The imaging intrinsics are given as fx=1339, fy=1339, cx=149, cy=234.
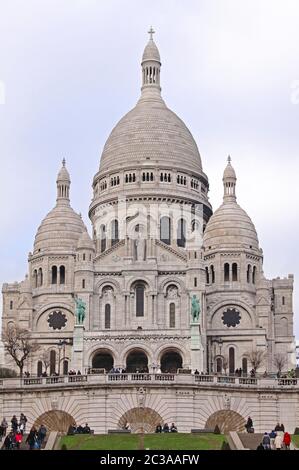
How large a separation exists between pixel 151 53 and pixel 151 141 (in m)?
12.9

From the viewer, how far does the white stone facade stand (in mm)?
112875

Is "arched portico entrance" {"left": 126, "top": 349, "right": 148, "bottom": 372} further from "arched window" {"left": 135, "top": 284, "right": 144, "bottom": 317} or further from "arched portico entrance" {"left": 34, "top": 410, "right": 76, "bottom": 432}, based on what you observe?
"arched portico entrance" {"left": 34, "top": 410, "right": 76, "bottom": 432}

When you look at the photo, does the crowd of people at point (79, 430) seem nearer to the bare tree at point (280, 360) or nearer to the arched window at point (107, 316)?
the bare tree at point (280, 360)

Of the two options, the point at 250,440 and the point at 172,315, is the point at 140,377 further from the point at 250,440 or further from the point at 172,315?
the point at 172,315

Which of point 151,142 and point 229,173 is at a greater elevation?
point 151,142

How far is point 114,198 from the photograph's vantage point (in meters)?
133

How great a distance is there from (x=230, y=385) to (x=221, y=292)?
4895 centimetres

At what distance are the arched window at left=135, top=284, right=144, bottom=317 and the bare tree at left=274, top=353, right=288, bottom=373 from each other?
1255cm

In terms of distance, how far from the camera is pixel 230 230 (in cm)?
12569

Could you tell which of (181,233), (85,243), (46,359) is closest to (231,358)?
(46,359)

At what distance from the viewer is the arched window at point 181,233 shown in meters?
130

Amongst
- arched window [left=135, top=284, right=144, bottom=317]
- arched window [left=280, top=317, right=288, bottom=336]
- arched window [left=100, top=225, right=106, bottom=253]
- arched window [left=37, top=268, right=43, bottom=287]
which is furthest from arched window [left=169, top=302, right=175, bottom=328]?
arched window [left=100, top=225, right=106, bottom=253]

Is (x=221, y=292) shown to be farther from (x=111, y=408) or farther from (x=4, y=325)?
(x=111, y=408)
